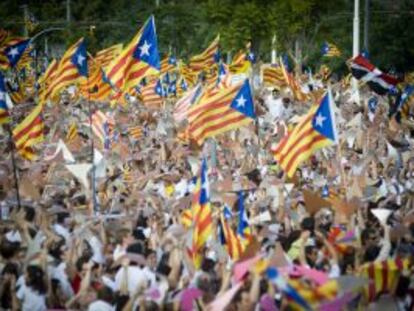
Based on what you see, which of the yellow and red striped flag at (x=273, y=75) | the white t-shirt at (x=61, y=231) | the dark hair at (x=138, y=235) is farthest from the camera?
the yellow and red striped flag at (x=273, y=75)

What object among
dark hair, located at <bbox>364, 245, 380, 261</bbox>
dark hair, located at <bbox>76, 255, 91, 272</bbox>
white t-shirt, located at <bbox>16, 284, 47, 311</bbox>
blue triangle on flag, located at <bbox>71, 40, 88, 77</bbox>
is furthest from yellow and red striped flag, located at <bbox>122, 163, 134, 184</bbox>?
white t-shirt, located at <bbox>16, 284, 47, 311</bbox>

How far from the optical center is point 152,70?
15078 mm

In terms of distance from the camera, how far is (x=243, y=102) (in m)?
13.4

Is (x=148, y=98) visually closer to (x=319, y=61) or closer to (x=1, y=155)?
(x=1, y=155)

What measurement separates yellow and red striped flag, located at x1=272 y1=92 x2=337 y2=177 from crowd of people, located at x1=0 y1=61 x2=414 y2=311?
37cm

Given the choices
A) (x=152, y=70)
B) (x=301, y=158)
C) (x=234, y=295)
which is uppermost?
(x=152, y=70)

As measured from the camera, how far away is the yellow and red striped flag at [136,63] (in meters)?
14.9

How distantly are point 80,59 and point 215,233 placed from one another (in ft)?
25.0

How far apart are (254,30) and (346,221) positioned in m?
24.5

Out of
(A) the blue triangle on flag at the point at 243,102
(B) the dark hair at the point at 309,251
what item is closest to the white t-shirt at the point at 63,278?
(B) the dark hair at the point at 309,251

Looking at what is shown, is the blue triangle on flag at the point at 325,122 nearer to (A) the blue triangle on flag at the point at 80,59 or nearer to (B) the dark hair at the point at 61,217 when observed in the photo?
(B) the dark hair at the point at 61,217

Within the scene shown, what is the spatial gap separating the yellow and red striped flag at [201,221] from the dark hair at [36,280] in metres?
1.50

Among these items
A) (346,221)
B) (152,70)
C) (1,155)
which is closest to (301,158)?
(346,221)

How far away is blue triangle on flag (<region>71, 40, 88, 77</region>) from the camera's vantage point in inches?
640
